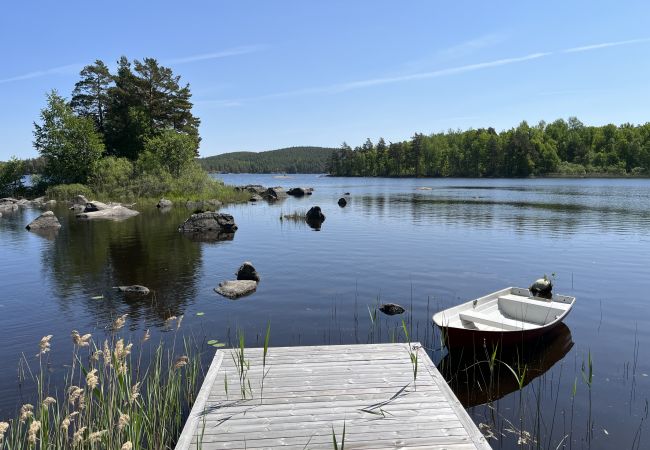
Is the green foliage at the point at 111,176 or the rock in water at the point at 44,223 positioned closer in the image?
the rock in water at the point at 44,223

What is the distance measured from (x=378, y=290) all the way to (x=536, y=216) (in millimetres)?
33235

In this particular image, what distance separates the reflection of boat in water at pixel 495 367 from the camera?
10672 mm

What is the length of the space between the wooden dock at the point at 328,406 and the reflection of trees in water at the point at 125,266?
772cm

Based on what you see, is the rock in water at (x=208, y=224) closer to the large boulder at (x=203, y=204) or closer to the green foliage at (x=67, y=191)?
the large boulder at (x=203, y=204)

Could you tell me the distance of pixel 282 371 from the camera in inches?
378

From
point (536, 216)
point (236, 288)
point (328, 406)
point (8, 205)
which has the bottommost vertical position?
point (236, 288)

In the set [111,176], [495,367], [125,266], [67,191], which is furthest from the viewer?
[111,176]

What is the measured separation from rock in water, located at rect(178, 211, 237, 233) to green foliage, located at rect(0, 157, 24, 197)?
46690mm

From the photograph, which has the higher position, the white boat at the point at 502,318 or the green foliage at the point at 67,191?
the green foliage at the point at 67,191

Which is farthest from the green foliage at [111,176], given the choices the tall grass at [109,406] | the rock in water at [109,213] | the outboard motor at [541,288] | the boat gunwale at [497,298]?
the boat gunwale at [497,298]

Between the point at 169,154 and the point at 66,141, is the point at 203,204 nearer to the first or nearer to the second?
the point at 169,154

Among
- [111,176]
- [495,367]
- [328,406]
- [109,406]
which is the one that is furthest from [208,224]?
[111,176]

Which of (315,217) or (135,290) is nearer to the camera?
(135,290)

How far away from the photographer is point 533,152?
15050 cm
